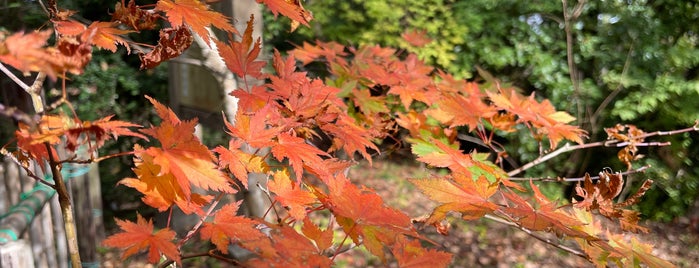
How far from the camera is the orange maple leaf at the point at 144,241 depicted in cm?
91

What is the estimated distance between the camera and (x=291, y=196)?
1104mm

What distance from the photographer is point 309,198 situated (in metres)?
1.10

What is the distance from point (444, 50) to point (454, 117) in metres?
3.64

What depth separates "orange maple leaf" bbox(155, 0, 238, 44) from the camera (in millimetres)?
1065

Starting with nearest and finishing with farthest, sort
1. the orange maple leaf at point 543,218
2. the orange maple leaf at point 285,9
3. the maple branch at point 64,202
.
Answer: the maple branch at point 64,202, the orange maple leaf at point 543,218, the orange maple leaf at point 285,9

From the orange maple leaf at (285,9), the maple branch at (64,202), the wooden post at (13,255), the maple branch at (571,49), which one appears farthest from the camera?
the maple branch at (571,49)

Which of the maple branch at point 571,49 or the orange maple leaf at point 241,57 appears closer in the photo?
the orange maple leaf at point 241,57

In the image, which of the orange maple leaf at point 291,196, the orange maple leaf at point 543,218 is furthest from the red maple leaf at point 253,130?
the orange maple leaf at point 543,218

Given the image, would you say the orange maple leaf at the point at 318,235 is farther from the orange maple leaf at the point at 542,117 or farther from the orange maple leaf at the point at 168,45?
the orange maple leaf at the point at 542,117

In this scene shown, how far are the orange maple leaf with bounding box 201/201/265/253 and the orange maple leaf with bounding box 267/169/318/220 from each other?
0.10 m

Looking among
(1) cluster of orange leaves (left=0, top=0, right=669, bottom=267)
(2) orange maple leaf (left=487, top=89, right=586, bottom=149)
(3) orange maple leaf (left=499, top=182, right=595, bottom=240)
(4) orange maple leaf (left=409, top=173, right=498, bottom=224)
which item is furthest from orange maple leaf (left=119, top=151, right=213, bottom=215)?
(2) orange maple leaf (left=487, top=89, right=586, bottom=149)

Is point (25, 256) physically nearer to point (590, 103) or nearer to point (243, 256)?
point (243, 256)

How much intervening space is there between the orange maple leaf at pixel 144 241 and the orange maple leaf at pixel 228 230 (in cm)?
7

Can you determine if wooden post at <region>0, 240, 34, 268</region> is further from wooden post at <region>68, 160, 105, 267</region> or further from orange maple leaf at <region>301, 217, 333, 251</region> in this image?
wooden post at <region>68, 160, 105, 267</region>
